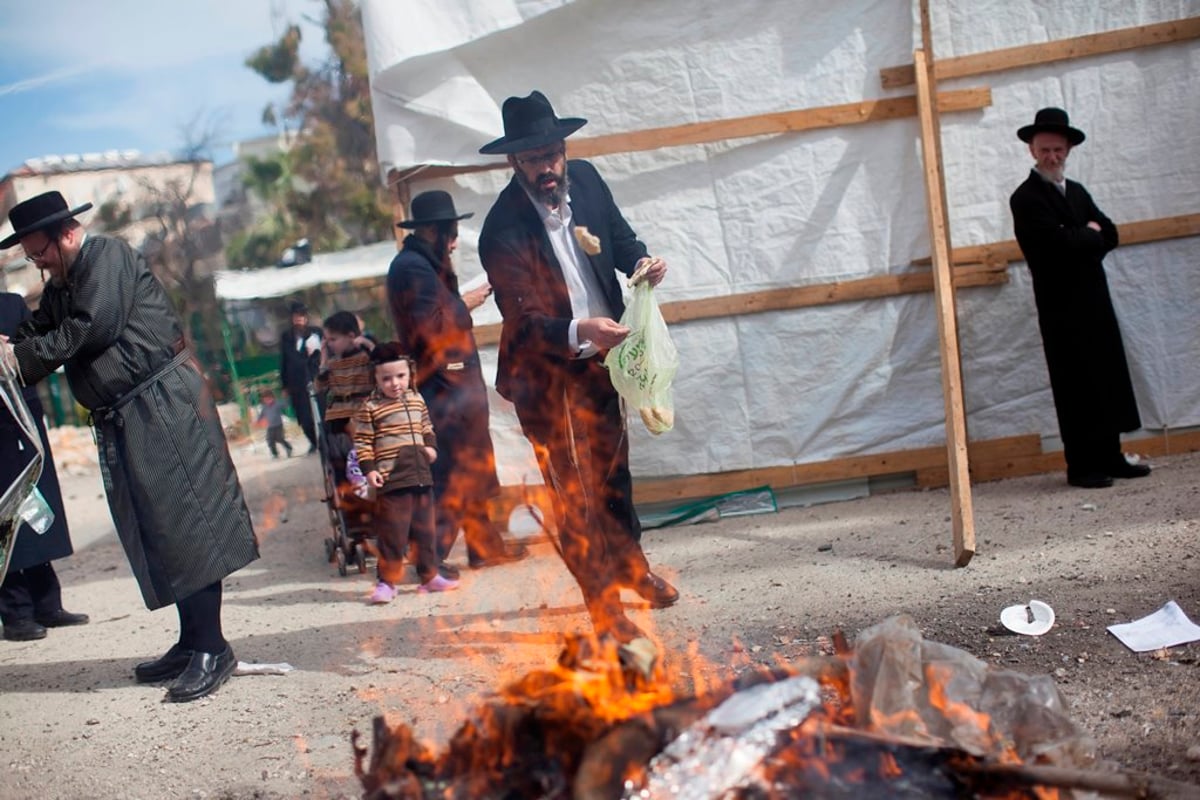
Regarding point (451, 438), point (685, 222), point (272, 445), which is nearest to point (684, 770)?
point (451, 438)

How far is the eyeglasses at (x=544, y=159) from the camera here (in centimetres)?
→ 491

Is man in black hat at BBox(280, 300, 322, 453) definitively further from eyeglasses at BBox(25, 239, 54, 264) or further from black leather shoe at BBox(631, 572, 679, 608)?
black leather shoe at BBox(631, 572, 679, 608)

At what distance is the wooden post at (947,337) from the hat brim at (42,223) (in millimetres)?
4113

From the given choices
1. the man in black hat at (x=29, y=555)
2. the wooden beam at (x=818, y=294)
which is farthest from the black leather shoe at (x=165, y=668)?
the wooden beam at (x=818, y=294)

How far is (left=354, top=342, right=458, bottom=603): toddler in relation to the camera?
6719 millimetres

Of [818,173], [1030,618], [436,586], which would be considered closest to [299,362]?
[436,586]

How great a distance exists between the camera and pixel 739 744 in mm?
2688

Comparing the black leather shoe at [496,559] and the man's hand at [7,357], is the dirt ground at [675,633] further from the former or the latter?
the man's hand at [7,357]

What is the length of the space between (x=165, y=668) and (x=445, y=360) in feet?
8.17

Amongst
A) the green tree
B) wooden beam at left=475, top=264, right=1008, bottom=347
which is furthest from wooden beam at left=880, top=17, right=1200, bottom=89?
the green tree

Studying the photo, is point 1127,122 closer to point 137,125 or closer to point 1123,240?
point 1123,240

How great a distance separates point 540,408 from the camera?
5.11m

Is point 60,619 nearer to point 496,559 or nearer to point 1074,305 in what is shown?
point 496,559

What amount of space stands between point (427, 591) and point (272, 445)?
39.9ft
